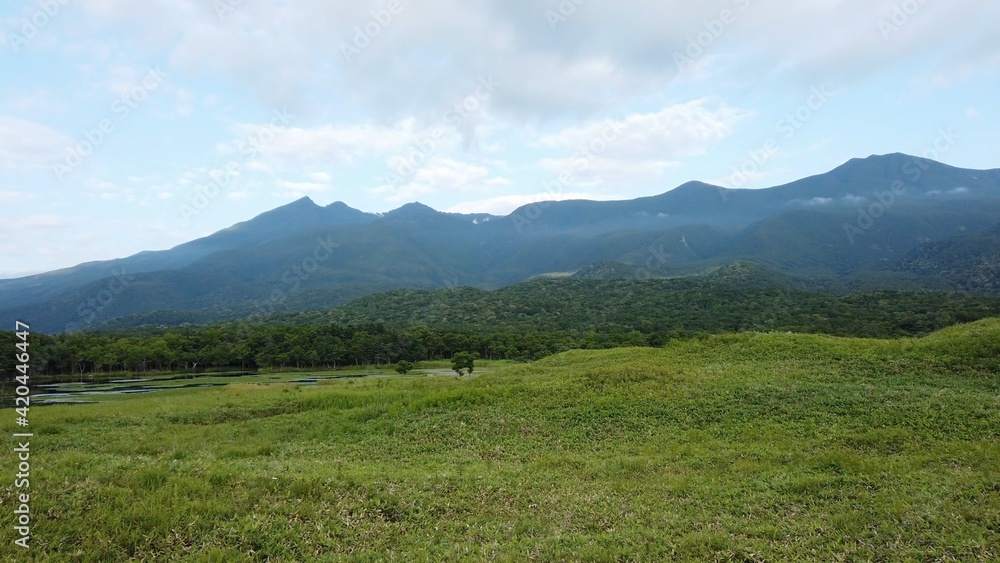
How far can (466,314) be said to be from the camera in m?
161

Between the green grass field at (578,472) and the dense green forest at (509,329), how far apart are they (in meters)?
46.1

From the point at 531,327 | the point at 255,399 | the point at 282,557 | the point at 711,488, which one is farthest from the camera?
the point at 531,327

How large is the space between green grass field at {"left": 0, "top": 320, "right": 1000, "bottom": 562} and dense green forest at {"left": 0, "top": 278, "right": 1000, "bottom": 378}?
46115mm

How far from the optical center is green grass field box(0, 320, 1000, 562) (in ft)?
29.9

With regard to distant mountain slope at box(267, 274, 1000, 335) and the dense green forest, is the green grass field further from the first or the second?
distant mountain slope at box(267, 274, 1000, 335)

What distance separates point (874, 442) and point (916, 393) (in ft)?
22.0

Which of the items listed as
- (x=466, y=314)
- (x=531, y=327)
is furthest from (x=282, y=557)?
(x=466, y=314)

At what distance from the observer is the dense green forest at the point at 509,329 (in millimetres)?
88875

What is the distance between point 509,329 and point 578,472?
4483 inches

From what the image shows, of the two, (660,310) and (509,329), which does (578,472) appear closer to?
(509,329)

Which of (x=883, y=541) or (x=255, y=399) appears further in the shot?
(x=255, y=399)

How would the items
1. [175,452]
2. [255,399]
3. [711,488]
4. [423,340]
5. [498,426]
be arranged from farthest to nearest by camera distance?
[423,340]
[255,399]
[498,426]
[175,452]
[711,488]

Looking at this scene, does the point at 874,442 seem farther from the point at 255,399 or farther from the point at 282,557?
the point at 255,399

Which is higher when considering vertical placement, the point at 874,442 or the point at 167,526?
the point at 167,526
